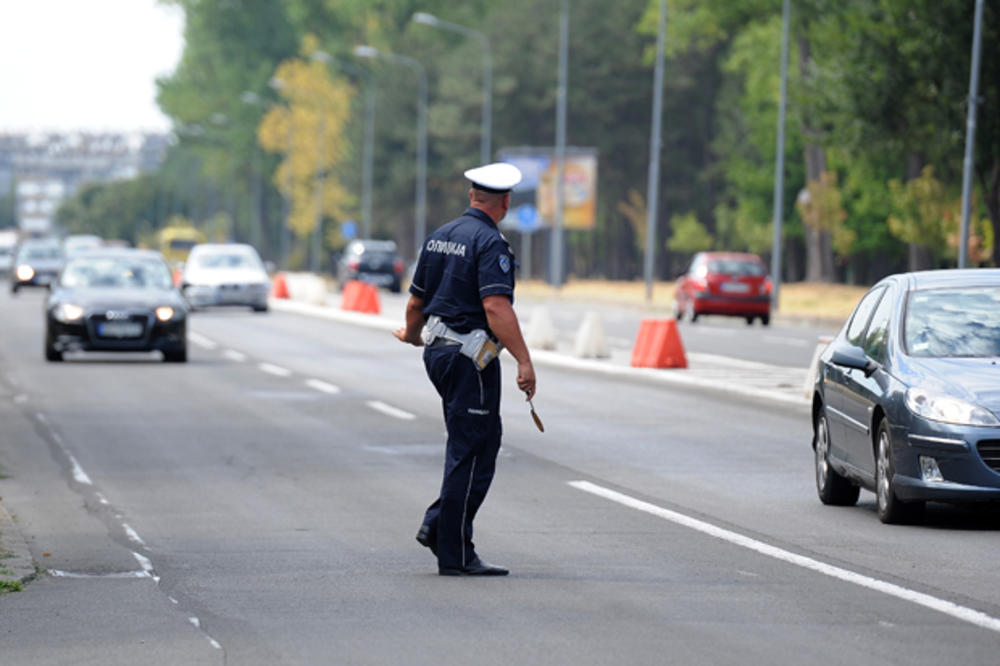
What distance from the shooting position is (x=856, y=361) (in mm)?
12055

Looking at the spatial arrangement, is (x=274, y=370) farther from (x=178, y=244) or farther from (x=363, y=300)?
(x=178, y=244)

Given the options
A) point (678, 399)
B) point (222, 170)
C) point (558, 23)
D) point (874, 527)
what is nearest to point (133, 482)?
point (874, 527)

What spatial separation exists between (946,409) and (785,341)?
2720cm

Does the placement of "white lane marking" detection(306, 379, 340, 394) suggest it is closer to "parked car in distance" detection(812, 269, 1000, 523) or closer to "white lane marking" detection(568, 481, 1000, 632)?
"white lane marking" detection(568, 481, 1000, 632)

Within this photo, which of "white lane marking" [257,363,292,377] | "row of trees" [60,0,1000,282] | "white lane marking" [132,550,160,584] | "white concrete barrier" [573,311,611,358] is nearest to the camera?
"white lane marking" [132,550,160,584]

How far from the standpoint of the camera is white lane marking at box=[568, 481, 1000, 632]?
8.54m

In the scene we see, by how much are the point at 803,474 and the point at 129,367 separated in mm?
14556

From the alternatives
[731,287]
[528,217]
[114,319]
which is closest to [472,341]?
[114,319]

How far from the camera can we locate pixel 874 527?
11781mm

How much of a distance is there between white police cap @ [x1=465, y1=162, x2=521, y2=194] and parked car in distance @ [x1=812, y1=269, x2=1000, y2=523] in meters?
2.98

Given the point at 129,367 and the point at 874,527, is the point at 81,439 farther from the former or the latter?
the point at 129,367

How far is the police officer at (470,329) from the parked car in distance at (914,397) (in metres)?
2.81

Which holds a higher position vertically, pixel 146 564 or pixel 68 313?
pixel 146 564

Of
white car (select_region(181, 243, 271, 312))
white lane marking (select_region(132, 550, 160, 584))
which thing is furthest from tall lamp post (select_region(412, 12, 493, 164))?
→ white lane marking (select_region(132, 550, 160, 584))
